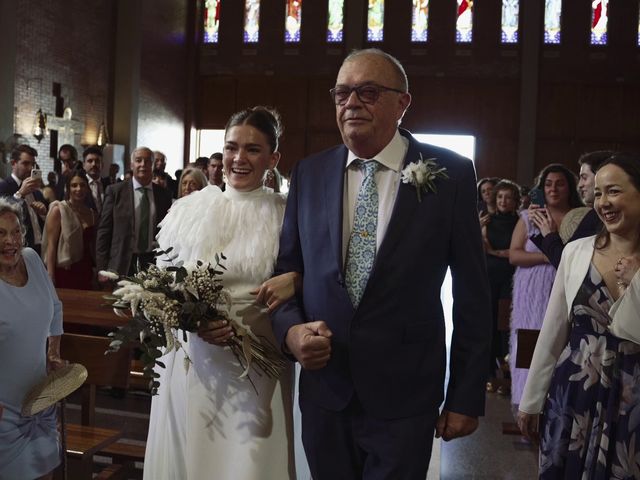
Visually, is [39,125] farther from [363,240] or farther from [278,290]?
[363,240]

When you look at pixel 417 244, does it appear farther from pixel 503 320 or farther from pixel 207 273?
pixel 503 320

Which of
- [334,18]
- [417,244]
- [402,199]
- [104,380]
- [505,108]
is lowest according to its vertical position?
[104,380]

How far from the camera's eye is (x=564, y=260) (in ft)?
9.12

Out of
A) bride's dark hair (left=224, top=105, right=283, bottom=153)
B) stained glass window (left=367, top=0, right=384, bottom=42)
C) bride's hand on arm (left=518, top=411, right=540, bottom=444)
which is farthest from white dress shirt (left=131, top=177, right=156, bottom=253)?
stained glass window (left=367, top=0, right=384, bottom=42)

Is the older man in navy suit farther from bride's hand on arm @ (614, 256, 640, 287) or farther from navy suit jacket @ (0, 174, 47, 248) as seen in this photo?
navy suit jacket @ (0, 174, 47, 248)

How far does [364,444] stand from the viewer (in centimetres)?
208

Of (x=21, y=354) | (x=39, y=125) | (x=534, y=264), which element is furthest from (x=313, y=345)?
(x=39, y=125)

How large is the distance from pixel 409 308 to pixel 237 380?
960 millimetres

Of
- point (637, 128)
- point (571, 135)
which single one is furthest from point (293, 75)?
point (637, 128)

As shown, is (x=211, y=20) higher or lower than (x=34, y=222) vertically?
higher

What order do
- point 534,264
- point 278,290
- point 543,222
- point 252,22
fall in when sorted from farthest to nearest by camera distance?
point 252,22
point 534,264
point 543,222
point 278,290

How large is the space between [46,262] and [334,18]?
14.2m

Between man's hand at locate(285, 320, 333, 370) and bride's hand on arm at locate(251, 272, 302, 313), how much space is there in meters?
0.18

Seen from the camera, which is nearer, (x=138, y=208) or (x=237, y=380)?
(x=237, y=380)
